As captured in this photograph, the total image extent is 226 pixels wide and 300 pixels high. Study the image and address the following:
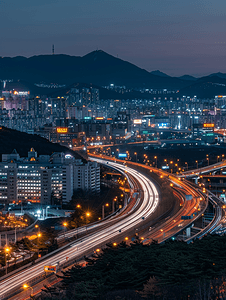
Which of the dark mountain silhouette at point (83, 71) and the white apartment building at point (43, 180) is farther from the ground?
the dark mountain silhouette at point (83, 71)

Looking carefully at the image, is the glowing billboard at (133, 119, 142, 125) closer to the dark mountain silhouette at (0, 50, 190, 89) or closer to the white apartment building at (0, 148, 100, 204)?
the white apartment building at (0, 148, 100, 204)

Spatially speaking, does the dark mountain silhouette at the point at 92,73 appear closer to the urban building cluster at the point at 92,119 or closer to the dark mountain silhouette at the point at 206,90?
the dark mountain silhouette at the point at 206,90

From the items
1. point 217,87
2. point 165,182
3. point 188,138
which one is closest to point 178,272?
point 165,182

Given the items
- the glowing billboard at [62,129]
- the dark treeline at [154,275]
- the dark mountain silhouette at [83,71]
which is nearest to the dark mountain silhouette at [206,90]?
the dark mountain silhouette at [83,71]

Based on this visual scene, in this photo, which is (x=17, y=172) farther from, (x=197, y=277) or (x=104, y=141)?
(x=104, y=141)

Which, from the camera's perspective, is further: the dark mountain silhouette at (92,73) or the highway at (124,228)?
the dark mountain silhouette at (92,73)

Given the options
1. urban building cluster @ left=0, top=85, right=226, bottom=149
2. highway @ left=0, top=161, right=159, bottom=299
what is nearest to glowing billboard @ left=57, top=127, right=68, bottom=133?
urban building cluster @ left=0, top=85, right=226, bottom=149
